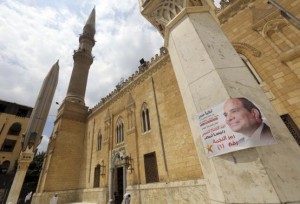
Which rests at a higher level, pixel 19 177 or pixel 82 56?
pixel 82 56

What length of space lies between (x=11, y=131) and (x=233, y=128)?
3114 centimetres

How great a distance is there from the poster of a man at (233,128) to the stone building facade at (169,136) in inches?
4.9

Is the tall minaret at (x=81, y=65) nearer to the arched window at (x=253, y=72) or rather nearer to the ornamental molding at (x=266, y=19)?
the arched window at (x=253, y=72)

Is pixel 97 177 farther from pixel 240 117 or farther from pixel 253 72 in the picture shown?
pixel 240 117

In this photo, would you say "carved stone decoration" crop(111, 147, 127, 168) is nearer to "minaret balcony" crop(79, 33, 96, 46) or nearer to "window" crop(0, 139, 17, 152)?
"minaret balcony" crop(79, 33, 96, 46)

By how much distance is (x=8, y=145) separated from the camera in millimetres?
23828

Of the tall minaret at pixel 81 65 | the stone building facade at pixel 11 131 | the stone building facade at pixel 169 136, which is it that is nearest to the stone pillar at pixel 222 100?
the stone building facade at pixel 169 136

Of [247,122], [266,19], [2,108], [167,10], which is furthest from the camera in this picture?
[2,108]

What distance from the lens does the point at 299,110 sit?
4.76 metres

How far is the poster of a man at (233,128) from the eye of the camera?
2.04 m

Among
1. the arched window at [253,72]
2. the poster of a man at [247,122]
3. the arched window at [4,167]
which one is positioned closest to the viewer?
the poster of a man at [247,122]

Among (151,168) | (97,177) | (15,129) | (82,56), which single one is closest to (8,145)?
(15,129)

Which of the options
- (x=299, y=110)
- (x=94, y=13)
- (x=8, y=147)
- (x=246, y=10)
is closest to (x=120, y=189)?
(x=299, y=110)

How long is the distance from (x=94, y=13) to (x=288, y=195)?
95.9 ft
